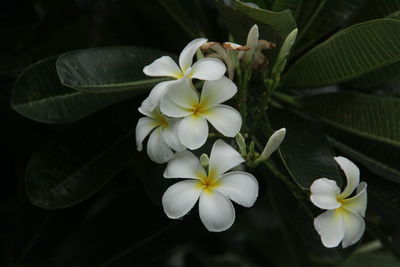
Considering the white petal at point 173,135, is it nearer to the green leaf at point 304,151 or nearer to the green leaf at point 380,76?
the green leaf at point 304,151

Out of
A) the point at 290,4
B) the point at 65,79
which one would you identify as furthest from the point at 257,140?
the point at 65,79

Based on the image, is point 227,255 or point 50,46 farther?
point 227,255

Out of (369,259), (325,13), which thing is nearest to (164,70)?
(325,13)

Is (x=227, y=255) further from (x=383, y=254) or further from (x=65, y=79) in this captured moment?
(x=65, y=79)

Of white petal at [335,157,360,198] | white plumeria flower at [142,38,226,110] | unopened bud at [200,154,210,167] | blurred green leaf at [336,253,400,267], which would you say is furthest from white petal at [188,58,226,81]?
blurred green leaf at [336,253,400,267]

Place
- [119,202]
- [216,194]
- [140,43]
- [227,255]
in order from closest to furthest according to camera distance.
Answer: [216,194] < [119,202] < [140,43] < [227,255]

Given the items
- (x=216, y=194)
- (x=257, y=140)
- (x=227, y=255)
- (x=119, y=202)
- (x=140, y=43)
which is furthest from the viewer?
(x=227, y=255)

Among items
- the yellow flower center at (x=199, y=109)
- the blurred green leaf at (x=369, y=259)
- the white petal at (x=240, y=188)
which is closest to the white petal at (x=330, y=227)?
the white petal at (x=240, y=188)
